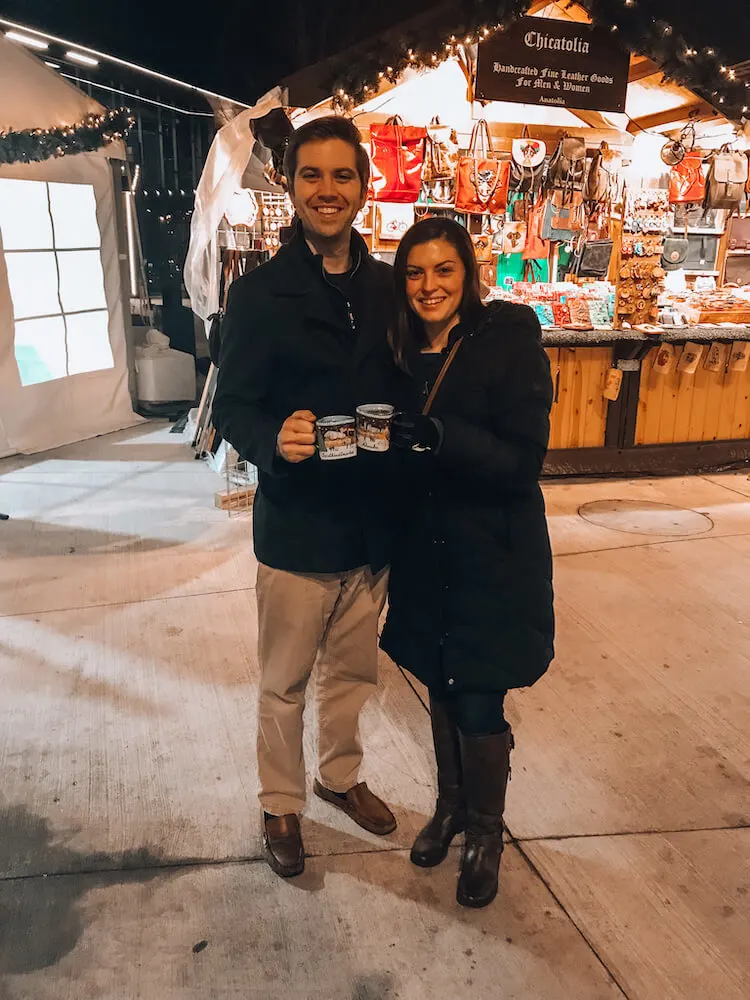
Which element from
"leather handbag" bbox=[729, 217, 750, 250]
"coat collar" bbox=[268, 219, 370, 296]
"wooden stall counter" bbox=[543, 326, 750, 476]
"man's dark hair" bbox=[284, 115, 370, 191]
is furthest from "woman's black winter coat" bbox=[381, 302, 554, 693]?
"leather handbag" bbox=[729, 217, 750, 250]

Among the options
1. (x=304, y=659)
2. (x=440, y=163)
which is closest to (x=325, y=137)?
(x=304, y=659)

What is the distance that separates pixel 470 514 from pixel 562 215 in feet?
15.2

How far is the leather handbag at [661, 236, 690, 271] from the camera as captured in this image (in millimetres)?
6648

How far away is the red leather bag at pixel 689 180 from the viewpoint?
5773mm

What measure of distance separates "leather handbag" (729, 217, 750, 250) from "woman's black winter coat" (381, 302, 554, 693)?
591 cm

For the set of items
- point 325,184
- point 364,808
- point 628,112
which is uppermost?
point 628,112

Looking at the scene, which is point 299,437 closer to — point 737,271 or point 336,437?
point 336,437

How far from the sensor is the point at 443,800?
7.33ft

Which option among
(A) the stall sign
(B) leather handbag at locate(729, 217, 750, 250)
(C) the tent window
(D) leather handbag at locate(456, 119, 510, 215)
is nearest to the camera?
(A) the stall sign

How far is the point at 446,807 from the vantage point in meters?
2.23

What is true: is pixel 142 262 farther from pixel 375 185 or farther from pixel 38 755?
pixel 38 755

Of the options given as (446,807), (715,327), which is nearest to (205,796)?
(446,807)

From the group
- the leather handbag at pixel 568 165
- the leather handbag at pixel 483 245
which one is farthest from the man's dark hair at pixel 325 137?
the leather handbag at pixel 568 165

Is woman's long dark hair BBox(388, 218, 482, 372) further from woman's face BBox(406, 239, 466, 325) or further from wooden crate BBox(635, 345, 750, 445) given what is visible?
wooden crate BBox(635, 345, 750, 445)
